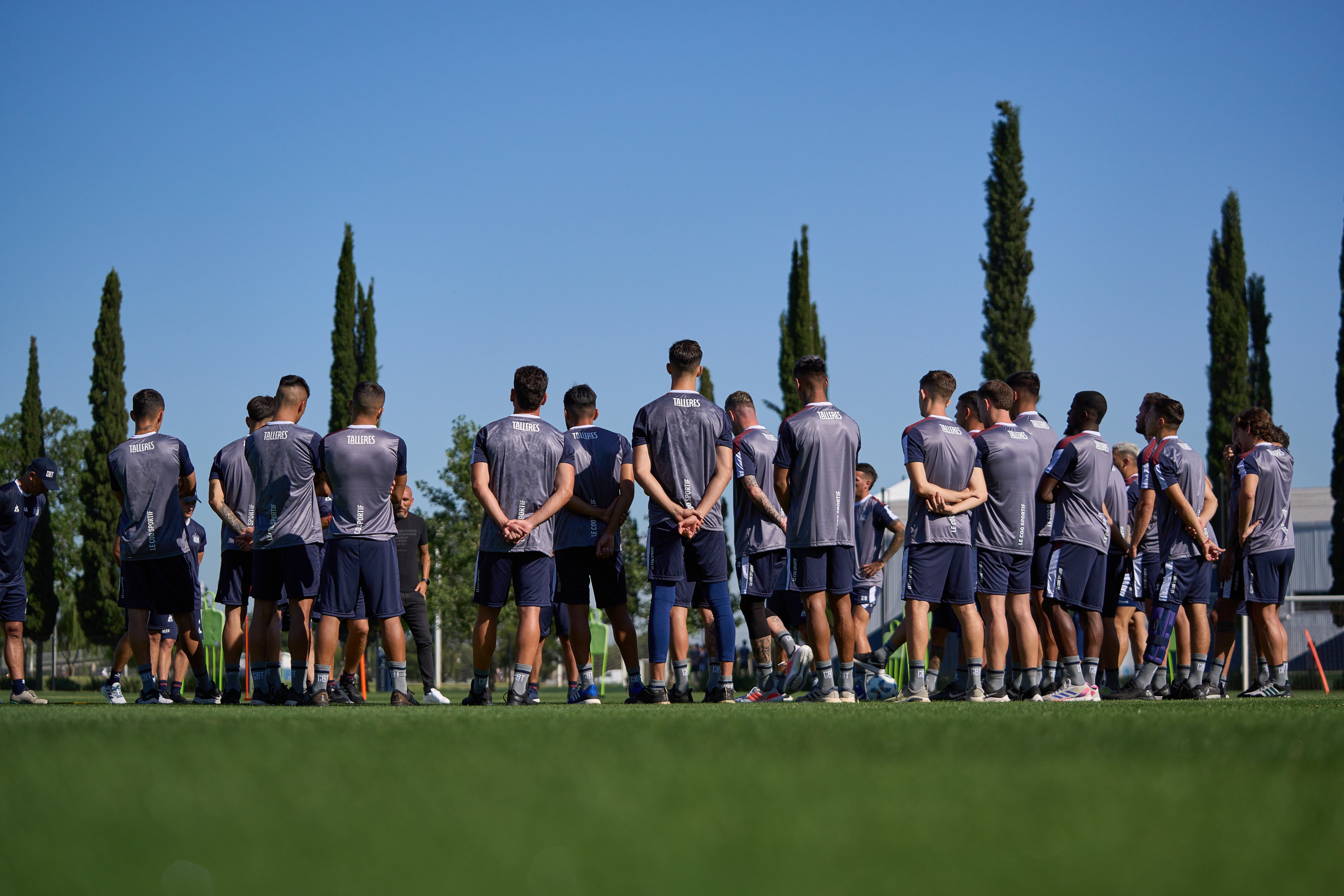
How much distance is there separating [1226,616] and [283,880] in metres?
10.1

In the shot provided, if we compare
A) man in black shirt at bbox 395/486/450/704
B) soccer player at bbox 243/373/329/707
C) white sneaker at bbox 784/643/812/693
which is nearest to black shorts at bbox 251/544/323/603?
soccer player at bbox 243/373/329/707

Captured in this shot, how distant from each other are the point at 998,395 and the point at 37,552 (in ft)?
131

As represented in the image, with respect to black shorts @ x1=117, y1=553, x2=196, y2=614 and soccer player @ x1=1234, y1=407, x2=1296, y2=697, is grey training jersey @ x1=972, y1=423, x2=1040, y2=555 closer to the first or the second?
soccer player @ x1=1234, y1=407, x2=1296, y2=697

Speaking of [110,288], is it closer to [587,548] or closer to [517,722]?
[587,548]

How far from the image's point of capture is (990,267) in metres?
35.4

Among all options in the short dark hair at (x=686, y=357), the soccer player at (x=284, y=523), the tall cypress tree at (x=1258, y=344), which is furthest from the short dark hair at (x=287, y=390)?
the tall cypress tree at (x=1258, y=344)

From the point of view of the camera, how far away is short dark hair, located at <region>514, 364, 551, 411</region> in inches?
339

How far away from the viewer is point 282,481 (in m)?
8.82

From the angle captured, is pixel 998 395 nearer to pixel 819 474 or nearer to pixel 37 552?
pixel 819 474

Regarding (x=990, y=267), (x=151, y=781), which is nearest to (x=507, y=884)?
(x=151, y=781)

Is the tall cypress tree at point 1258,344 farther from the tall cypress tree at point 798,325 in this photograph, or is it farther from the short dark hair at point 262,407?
the short dark hair at point 262,407

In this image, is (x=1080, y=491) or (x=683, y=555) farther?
(x=1080, y=491)

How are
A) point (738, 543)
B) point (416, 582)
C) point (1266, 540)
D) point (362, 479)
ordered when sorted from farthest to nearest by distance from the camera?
point (416, 582) < point (738, 543) < point (1266, 540) < point (362, 479)

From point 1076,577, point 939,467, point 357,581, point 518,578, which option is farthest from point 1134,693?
point 357,581
